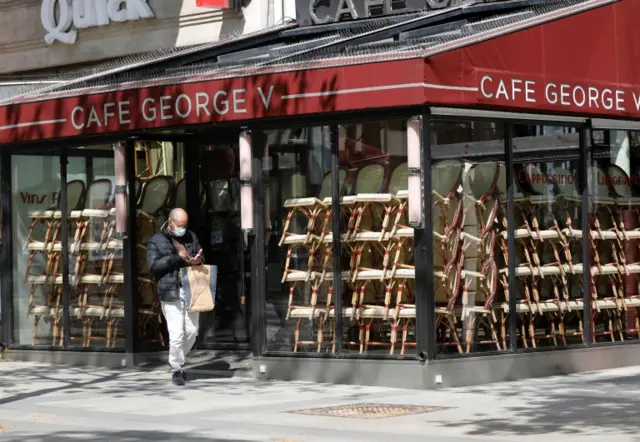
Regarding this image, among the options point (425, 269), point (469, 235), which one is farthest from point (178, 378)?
point (469, 235)

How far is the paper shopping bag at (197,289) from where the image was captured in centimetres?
1547

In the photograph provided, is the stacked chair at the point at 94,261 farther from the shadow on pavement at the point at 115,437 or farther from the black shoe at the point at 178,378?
the shadow on pavement at the point at 115,437

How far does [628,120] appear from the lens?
16516 millimetres

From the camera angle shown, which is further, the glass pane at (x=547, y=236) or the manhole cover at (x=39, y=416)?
the glass pane at (x=547, y=236)

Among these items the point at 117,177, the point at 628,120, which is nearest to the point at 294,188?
the point at 117,177

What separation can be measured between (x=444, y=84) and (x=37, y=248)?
21.2 feet

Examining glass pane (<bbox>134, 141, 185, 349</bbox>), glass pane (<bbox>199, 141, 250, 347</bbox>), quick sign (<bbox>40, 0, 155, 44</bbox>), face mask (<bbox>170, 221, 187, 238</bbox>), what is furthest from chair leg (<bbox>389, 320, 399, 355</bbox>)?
quick sign (<bbox>40, 0, 155, 44</bbox>)

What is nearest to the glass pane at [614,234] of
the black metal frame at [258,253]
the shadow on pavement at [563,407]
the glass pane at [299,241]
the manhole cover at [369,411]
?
the shadow on pavement at [563,407]

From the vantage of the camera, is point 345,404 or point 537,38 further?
point 537,38

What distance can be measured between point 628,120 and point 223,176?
4624 mm

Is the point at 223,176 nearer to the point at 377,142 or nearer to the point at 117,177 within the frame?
the point at 117,177

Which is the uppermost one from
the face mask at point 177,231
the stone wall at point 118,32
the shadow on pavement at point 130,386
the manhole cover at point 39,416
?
the stone wall at point 118,32

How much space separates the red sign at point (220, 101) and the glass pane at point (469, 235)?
710 millimetres

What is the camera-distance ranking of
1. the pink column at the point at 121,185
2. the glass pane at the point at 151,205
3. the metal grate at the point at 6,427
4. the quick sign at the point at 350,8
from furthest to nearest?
1. the quick sign at the point at 350,8
2. the glass pane at the point at 151,205
3. the pink column at the point at 121,185
4. the metal grate at the point at 6,427
